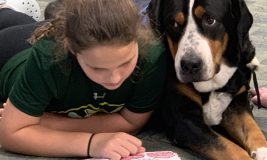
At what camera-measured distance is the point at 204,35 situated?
161 centimetres

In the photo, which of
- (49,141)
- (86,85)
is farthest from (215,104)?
(49,141)

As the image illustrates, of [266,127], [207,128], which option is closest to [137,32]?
[207,128]

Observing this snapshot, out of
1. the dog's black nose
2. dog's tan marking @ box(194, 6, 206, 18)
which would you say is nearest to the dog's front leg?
the dog's black nose

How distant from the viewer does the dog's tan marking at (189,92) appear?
1.71 m

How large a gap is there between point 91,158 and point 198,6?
0.59 meters

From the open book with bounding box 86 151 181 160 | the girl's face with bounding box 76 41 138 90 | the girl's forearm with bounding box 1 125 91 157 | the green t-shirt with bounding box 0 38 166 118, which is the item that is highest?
the girl's face with bounding box 76 41 138 90

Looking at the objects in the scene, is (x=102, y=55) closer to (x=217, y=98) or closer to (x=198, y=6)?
(x=198, y=6)

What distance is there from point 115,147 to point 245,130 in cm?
49

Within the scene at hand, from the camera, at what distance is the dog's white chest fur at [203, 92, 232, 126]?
69.1 inches

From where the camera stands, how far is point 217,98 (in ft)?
5.77

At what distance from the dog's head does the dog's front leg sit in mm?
129

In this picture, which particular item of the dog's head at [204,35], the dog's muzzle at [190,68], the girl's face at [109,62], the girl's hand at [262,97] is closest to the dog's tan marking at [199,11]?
the dog's head at [204,35]

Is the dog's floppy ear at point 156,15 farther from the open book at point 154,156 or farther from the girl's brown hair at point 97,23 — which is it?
the open book at point 154,156

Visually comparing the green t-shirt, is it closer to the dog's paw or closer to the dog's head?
the dog's head
